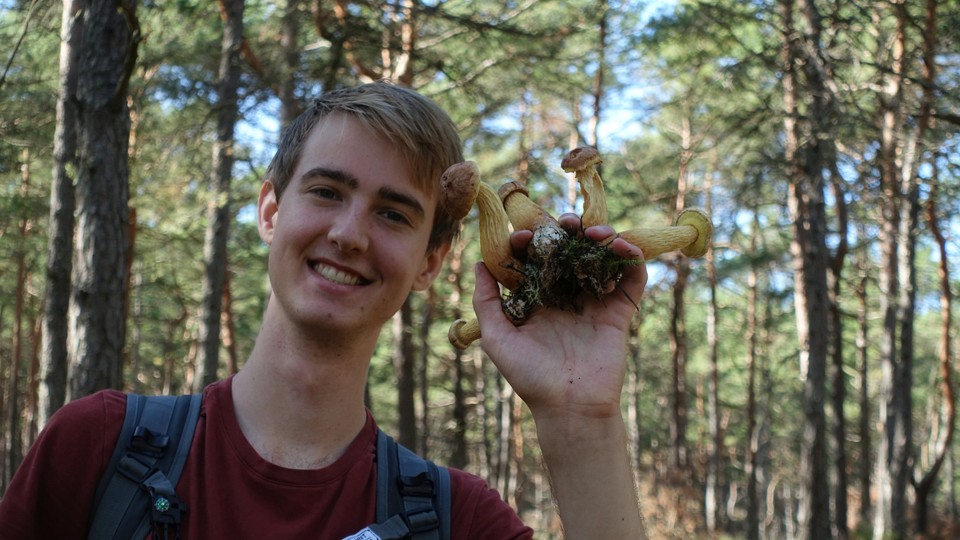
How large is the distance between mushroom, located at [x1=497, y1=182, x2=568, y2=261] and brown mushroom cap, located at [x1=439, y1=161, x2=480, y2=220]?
160 mm

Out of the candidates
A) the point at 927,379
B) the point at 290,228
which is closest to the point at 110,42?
the point at 290,228

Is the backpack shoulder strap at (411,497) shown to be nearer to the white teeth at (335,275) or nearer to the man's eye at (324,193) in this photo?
the white teeth at (335,275)

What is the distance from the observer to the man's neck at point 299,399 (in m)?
2.12

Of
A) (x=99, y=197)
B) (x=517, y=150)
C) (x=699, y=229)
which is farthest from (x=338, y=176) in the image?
(x=517, y=150)

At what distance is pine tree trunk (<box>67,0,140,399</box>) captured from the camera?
477 centimetres

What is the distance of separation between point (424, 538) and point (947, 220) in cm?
1519

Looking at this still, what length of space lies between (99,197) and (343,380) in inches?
138

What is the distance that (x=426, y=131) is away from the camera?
231cm

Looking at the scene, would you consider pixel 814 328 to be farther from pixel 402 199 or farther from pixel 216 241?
pixel 402 199

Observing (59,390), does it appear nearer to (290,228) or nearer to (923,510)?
(290,228)

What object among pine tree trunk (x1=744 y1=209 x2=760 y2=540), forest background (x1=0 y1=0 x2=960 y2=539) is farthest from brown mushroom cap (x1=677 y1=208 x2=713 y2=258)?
pine tree trunk (x1=744 y1=209 x2=760 y2=540)

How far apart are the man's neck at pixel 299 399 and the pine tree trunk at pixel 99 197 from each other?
3.23 metres

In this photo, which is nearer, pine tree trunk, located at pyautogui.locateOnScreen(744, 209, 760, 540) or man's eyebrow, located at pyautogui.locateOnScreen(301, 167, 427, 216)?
man's eyebrow, located at pyautogui.locateOnScreen(301, 167, 427, 216)

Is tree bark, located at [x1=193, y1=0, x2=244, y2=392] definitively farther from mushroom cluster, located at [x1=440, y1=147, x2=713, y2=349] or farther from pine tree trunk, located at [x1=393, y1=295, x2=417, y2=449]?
mushroom cluster, located at [x1=440, y1=147, x2=713, y2=349]
